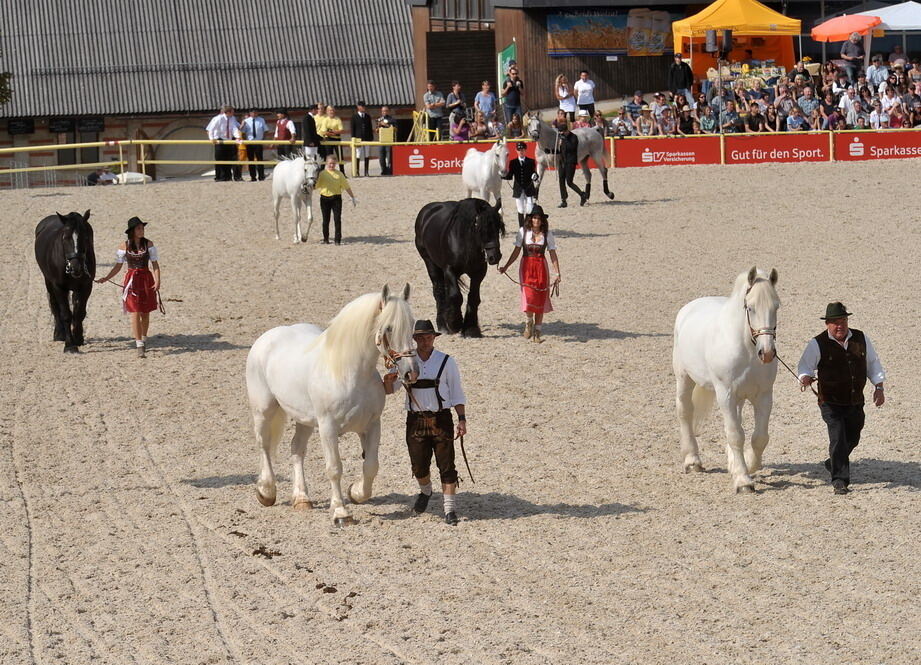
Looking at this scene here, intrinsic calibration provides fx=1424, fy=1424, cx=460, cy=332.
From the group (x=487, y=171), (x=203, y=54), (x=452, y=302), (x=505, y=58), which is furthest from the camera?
(x=203, y=54)

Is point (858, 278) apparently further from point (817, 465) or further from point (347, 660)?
point (347, 660)

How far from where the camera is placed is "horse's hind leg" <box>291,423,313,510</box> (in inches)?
419

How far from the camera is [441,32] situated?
40.0 meters

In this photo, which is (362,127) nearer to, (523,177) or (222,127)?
(222,127)

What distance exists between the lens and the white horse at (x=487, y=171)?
2211 cm

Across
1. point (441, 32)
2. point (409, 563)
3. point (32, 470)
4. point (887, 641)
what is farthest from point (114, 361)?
point (441, 32)

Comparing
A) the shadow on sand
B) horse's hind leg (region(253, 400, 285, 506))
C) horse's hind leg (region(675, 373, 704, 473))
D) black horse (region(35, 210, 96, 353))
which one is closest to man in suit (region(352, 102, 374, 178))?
the shadow on sand

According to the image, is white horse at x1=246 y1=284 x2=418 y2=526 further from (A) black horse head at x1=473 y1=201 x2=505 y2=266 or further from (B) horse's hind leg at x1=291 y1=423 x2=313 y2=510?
(A) black horse head at x1=473 y1=201 x2=505 y2=266

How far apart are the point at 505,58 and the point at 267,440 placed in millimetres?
27846

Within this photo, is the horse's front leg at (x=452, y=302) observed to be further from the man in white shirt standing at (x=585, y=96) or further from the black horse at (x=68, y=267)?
the man in white shirt standing at (x=585, y=96)

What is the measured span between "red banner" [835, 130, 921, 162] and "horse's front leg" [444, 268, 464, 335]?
1496 centimetres

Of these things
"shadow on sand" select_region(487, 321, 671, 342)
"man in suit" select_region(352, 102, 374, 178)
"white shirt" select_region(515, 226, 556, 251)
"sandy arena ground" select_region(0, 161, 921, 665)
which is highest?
"man in suit" select_region(352, 102, 374, 178)

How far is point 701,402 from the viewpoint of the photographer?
11.6 metres

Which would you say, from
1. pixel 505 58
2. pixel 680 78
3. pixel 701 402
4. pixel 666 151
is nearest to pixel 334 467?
pixel 701 402
